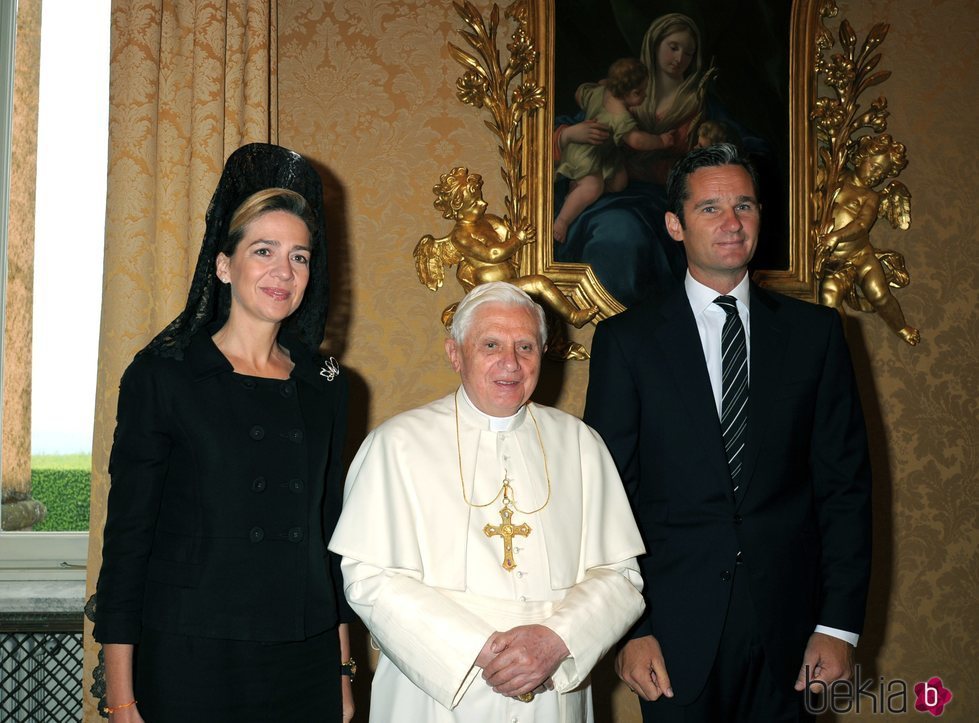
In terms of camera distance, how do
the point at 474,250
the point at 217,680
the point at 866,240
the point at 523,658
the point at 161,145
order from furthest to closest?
1. the point at 866,240
2. the point at 474,250
3. the point at 161,145
4. the point at 217,680
5. the point at 523,658

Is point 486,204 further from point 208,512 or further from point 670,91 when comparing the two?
point 208,512

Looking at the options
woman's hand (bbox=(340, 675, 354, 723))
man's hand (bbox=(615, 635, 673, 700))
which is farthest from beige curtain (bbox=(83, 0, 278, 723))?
man's hand (bbox=(615, 635, 673, 700))

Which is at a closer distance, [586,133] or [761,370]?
[761,370]

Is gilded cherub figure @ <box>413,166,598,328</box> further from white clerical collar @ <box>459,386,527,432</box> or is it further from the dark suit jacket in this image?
white clerical collar @ <box>459,386,527,432</box>

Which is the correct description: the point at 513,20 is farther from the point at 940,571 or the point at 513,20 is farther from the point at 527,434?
the point at 940,571

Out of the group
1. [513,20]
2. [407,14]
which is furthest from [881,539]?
[407,14]

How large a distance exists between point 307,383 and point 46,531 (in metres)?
2.33

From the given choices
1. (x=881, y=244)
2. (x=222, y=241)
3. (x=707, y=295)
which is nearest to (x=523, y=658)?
(x=707, y=295)

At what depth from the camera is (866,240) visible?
4238mm

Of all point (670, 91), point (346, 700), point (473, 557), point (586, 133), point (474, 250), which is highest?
point (670, 91)

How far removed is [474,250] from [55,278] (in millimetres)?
1963

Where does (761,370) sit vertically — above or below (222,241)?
below

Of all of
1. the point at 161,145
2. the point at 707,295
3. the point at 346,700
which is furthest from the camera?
the point at 161,145

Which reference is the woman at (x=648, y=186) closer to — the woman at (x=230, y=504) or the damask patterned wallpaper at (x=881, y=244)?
the damask patterned wallpaper at (x=881, y=244)
